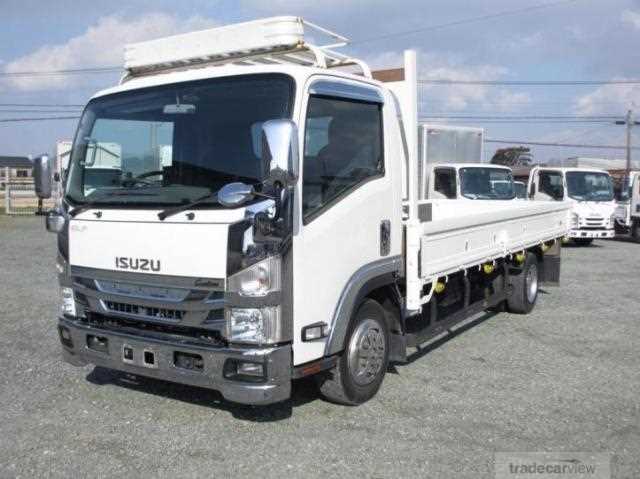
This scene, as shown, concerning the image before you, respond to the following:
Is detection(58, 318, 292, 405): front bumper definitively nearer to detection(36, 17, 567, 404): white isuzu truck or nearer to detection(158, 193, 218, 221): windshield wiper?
detection(36, 17, 567, 404): white isuzu truck

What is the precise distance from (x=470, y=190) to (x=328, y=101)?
428 inches

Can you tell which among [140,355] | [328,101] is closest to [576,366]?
[328,101]

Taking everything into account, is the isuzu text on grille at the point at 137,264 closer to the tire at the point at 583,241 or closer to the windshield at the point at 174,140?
the windshield at the point at 174,140

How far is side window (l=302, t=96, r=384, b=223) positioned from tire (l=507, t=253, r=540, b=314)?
4.02 meters

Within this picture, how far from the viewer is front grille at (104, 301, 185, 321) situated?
163 inches

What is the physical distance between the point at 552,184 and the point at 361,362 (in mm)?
14836

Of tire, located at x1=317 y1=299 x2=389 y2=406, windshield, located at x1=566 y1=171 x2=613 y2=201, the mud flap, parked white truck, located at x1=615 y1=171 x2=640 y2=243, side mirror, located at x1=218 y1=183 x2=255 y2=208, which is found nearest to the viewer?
side mirror, located at x1=218 y1=183 x2=255 y2=208

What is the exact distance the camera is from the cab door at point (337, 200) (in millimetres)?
4141

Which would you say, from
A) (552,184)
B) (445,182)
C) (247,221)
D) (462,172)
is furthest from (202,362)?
(552,184)

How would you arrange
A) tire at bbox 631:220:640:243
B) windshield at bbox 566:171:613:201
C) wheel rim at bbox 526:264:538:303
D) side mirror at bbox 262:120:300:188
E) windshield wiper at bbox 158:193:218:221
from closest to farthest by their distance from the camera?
1. side mirror at bbox 262:120:300:188
2. windshield wiper at bbox 158:193:218:221
3. wheel rim at bbox 526:264:538:303
4. windshield at bbox 566:171:613:201
5. tire at bbox 631:220:640:243

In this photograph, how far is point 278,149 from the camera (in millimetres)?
3568

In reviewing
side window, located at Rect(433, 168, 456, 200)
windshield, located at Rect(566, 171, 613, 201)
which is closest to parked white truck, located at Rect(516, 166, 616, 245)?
windshield, located at Rect(566, 171, 613, 201)

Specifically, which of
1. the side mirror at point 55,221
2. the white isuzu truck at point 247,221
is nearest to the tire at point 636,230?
the white isuzu truck at point 247,221

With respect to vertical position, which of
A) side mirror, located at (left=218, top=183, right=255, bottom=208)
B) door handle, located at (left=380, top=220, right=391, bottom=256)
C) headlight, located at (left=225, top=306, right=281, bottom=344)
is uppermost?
side mirror, located at (left=218, top=183, right=255, bottom=208)
